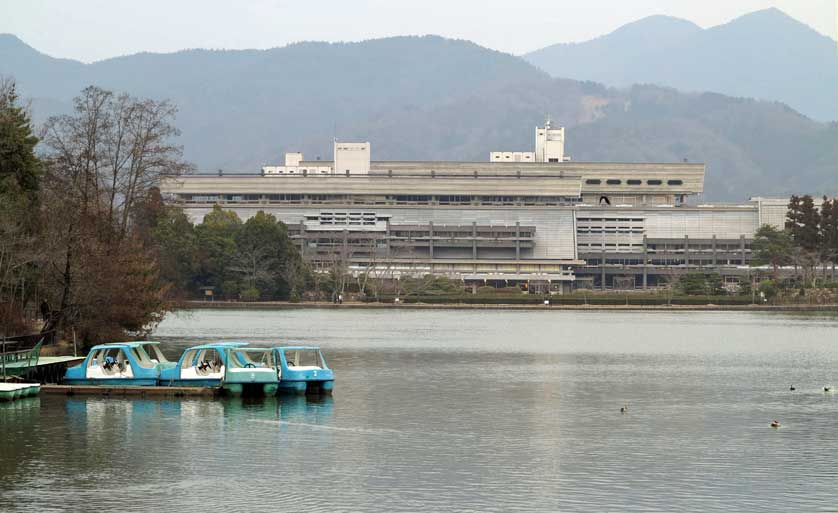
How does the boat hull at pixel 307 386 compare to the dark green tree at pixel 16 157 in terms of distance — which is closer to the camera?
the boat hull at pixel 307 386

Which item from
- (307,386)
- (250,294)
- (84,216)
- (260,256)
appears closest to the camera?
(307,386)

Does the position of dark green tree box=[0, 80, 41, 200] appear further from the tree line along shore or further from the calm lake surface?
the calm lake surface

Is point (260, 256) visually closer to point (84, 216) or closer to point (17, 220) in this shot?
point (84, 216)

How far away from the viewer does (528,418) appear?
192ft

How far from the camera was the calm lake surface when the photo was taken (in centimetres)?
3975

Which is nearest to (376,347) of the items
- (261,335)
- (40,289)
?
(261,335)

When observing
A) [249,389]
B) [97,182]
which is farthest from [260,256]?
[249,389]

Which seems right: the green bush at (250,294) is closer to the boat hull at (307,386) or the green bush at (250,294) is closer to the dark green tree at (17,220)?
the dark green tree at (17,220)

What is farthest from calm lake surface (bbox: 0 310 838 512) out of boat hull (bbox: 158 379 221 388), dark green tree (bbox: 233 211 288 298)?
dark green tree (bbox: 233 211 288 298)

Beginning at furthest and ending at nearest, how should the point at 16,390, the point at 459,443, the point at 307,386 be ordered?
1. the point at 307,386
2. the point at 16,390
3. the point at 459,443

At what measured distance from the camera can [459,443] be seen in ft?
165

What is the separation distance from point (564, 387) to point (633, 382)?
558cm

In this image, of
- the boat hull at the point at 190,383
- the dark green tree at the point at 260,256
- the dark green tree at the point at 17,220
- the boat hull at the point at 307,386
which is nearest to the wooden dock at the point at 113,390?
the boat hull at the point at 190,383

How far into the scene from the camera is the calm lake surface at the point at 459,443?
39.8m
